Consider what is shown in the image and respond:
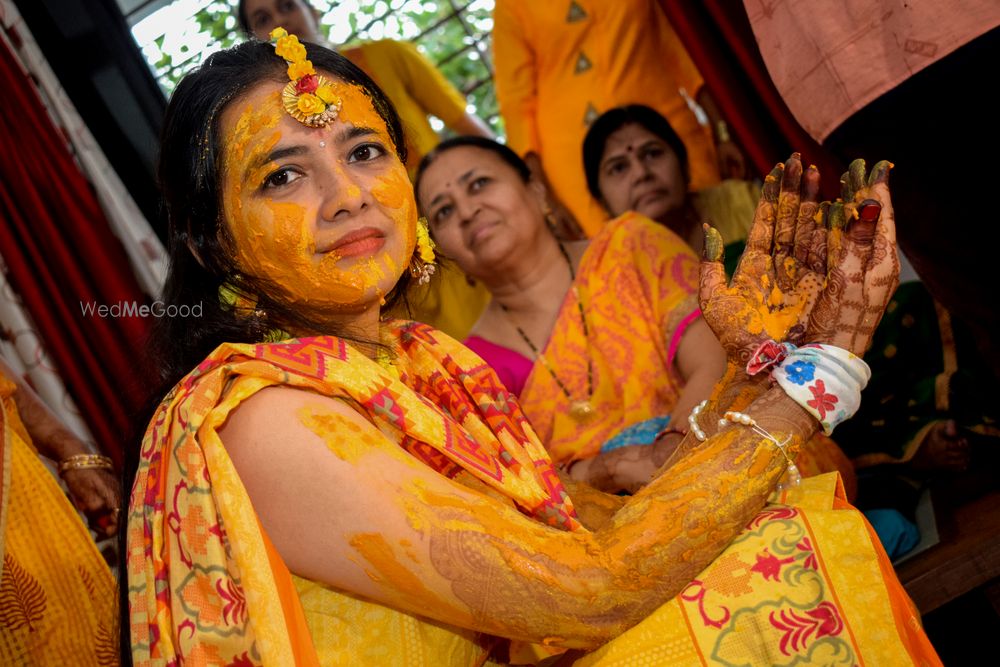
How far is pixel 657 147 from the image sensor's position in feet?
12.2

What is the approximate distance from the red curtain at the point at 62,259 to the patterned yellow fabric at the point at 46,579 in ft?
4.68

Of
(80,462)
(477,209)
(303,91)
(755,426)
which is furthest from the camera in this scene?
(477,209)

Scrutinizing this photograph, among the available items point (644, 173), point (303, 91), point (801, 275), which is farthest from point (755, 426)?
point (644, 173)

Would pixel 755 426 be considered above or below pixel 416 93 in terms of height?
below

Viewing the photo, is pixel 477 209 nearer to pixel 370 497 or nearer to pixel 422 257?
pixel 422 257

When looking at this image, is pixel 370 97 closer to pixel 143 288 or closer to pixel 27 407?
pixel 27 407

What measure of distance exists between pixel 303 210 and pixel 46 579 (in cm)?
134

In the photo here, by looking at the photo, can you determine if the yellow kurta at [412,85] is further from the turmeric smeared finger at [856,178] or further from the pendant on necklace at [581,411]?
the turmeric smeared finger at [856,178]

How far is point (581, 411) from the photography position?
9.48 ft

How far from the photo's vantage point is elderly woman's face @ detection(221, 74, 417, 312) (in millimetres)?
1686

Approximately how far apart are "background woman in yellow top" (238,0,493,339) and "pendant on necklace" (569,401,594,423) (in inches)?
40.9

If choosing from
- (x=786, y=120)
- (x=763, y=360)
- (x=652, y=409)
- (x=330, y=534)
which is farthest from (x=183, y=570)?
(x=786, y=120)

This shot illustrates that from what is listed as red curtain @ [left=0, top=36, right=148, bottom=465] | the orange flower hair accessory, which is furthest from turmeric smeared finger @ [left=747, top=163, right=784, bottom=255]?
red curtain @ [left=0, top=36, right=148, bottom=465]

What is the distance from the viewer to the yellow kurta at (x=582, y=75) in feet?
12.6
